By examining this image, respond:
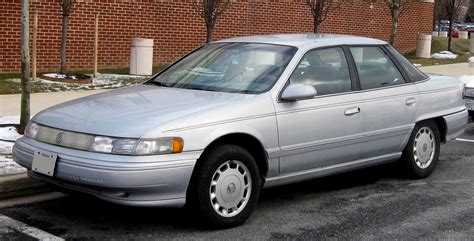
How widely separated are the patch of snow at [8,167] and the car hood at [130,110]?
0.99m

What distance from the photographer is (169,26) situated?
1683 cm

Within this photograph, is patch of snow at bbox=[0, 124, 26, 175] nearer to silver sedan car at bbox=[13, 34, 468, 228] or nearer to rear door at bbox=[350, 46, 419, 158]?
silver sedan car at bbox=[13, 34, 468, 228]

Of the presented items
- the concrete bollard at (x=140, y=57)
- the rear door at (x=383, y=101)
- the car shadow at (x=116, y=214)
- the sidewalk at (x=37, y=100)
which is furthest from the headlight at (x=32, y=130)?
the concrete bollard at (x=140, y=57)

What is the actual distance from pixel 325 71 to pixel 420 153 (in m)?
1.59

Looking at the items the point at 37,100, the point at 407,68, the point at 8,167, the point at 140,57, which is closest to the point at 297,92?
the point at 407,68

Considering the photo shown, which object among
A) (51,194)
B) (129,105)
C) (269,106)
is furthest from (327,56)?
(51,194)

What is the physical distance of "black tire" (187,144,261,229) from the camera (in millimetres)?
4500

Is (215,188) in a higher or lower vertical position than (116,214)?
higher

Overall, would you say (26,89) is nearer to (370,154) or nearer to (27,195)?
(27,195)

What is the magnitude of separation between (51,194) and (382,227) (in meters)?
2.98

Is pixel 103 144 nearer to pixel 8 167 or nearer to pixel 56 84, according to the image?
pixel 8 167

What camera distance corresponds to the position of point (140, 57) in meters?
14.5

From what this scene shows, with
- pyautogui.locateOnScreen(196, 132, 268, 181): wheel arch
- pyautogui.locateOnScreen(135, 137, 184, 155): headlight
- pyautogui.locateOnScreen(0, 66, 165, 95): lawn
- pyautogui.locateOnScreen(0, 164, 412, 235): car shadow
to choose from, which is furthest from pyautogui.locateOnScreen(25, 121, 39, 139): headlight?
pyautogui.locateOnScreen(0, 66, 165, 95): lawn

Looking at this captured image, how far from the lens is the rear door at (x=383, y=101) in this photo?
5.74 metres
